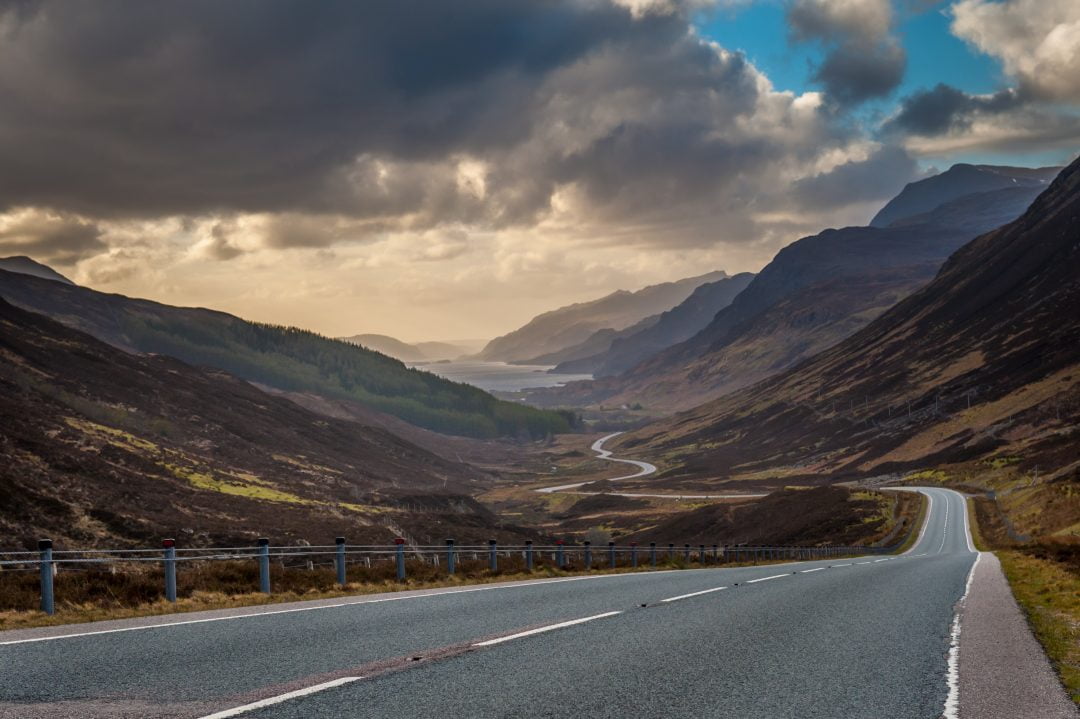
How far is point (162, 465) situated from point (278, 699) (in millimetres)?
105438

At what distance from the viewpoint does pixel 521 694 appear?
927 centimetres

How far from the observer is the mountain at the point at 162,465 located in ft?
235

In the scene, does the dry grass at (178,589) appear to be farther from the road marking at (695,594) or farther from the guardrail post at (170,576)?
the road marking at (695,594)

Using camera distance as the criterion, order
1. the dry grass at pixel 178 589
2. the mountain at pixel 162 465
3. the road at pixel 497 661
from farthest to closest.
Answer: the mountain at pixel 162 465, the dry grass at pixel 178 589, the road at pixel 497 661

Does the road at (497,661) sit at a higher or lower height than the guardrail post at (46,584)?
lower

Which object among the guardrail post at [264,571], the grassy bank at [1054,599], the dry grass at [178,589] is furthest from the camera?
the guardrail post at [264,571]

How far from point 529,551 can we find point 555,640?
1934cm

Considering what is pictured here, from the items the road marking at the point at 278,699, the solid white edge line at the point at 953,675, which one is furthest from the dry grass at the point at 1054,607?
the road marking at the point at 278,699

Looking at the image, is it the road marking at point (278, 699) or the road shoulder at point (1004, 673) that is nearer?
the road marking at point (278, 699)

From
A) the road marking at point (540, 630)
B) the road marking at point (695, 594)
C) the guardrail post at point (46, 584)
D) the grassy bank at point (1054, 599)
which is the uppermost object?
the guardrail post at point (46, 584)

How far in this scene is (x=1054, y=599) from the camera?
21000 mm

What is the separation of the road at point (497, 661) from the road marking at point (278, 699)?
0.10 ft

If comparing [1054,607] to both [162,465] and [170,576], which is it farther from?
[162,465]

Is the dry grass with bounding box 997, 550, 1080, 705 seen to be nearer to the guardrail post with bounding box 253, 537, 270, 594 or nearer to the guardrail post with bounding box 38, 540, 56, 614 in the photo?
the guardrail post with bounding box 253, 537, 270, 594
